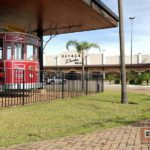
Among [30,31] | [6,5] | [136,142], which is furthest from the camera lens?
[30,31]

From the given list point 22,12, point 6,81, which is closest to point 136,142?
point 6,81

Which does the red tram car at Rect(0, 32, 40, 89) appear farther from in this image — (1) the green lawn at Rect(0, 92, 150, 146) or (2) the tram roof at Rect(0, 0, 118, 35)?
(1) the green lawn at Rect(0, 92, 150, 146)

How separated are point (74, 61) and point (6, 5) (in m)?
62.2

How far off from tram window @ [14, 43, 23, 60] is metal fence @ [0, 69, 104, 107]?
96 centimetres

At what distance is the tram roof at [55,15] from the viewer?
16219 millimetres

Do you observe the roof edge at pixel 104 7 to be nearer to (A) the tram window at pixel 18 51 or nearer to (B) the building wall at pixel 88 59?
(A) the tram window at pixel 18 51

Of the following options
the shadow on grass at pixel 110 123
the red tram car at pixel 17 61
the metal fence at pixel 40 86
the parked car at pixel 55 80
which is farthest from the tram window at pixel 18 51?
the shadow on grass at pixel 110 123

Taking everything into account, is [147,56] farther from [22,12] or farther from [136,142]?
[136,142]

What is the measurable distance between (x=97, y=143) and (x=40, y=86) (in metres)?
Result: 10.3

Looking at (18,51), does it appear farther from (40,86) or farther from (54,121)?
(54,121)

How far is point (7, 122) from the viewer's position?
9.30m

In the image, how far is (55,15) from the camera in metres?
18.9

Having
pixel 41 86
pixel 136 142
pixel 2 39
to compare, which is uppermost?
pixel 2 39

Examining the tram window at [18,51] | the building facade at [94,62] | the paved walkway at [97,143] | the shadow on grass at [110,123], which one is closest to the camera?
the paved walkway at [97,143]
